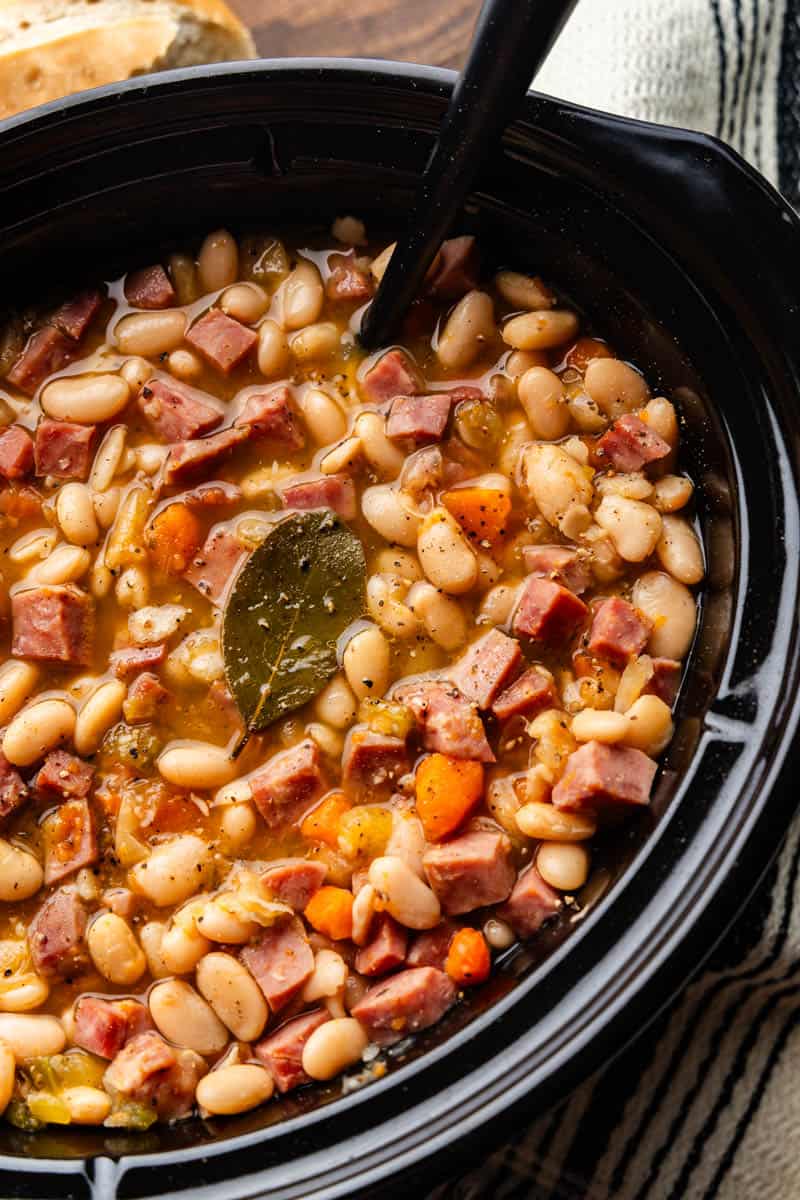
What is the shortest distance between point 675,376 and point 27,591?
131 cm

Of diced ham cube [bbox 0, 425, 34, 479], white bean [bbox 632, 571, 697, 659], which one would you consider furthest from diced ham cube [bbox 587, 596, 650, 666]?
diced ham cube [bbox 0, 425, 34, 479]

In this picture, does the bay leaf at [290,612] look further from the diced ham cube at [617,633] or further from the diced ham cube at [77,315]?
the diced ham cube at [77,315]

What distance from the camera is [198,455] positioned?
2.63 meters

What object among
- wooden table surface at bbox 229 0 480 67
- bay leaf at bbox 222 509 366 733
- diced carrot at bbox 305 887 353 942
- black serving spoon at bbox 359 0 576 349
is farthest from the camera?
wooden table surface at bbox 229 0 480 67

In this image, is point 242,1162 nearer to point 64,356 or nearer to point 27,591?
point 27,591

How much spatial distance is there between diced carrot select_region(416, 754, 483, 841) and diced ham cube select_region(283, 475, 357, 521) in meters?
0.53

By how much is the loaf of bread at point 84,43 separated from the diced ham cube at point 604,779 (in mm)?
1812

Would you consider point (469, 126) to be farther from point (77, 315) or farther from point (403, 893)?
point (403, 893)

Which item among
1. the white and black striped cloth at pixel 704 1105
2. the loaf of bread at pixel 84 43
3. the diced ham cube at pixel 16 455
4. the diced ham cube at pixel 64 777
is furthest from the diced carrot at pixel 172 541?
the white and black striped cloth at pixel 704 1105

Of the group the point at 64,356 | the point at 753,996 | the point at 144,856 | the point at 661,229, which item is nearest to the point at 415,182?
the point at 661,229

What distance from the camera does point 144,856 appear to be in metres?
2.50

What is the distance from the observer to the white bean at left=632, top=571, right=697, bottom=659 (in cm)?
252

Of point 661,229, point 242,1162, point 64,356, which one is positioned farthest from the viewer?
point 64,356

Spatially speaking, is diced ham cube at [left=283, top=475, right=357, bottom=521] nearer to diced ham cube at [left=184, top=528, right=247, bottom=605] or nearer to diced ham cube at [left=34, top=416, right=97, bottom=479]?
diced ham cube at [left=184, top=528, right=247, bottom=605]
